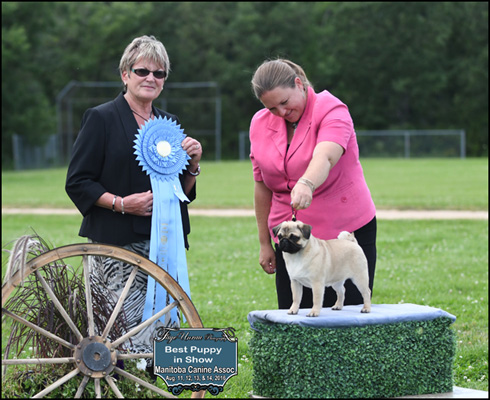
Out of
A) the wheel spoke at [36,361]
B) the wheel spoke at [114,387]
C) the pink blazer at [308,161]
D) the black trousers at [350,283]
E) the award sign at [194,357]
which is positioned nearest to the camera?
the wheel spoke at [36,361]

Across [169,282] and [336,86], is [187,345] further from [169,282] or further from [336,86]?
[336,86]

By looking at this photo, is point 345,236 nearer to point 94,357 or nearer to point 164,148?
point 164,148

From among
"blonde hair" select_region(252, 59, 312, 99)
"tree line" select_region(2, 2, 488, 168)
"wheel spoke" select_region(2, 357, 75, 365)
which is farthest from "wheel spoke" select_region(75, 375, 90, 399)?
"tree line" select_region(2, 2, 488, 168)

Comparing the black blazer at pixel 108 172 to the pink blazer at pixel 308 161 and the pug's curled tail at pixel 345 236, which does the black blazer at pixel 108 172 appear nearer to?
the pink blazer at pixel 308 161

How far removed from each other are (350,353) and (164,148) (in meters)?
1.52

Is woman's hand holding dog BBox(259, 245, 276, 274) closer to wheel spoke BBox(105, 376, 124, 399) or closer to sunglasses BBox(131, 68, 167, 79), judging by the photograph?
sunglasses BBox(131, 68, 167, 79)

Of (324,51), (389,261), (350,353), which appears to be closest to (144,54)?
(350,353)

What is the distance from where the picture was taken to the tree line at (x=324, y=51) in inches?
2028

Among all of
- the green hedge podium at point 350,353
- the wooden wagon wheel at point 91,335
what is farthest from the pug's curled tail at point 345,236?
the wooden wagon wheel at point 91,335

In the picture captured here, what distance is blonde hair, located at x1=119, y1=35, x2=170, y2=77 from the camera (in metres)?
4.15

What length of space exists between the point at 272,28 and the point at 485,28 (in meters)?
15.3

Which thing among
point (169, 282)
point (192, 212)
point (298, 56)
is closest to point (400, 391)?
point (169, 282)

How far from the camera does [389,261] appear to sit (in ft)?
36.2

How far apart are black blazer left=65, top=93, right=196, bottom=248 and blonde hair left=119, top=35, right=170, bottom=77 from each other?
289mm
